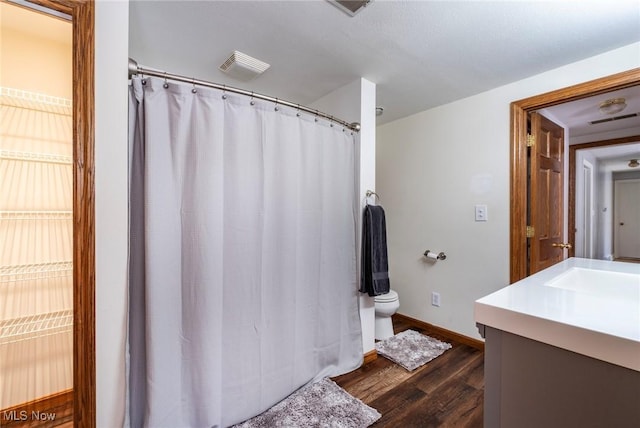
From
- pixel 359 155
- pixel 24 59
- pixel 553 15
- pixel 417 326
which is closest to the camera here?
pixel 24 59

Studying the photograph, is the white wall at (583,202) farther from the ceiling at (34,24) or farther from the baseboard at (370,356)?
the ceiling at (34,24)

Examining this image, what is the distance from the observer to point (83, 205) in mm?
1052

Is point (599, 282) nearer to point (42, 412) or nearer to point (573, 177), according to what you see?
point (573, 177)

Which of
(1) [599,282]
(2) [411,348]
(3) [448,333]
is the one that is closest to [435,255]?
(3) [448,333]

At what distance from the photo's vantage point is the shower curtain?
1234 mm

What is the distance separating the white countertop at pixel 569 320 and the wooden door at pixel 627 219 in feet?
6.65

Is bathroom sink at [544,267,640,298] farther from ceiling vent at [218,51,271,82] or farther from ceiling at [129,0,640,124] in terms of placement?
ceiling vent at [218,51,271,82]

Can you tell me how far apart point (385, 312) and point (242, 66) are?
225 cm

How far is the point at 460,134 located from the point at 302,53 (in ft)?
5.20

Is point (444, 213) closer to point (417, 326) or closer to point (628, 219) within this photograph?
point (417, 326)

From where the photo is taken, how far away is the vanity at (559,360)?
26.0 inches

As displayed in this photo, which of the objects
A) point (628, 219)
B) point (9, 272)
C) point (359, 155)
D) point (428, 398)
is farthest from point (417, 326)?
point (9, 272)

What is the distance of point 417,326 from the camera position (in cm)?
272

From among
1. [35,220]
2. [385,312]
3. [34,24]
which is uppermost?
[34,24]
